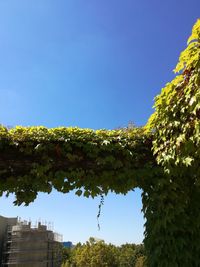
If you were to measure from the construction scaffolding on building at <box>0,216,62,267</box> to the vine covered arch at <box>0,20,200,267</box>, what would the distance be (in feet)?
150

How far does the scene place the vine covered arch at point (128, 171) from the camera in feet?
19.9

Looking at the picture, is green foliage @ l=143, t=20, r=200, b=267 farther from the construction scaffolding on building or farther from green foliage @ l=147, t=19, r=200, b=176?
the construction scaffolding on building

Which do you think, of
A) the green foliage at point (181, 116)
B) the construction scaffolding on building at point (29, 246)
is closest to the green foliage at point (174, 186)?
the green foliage at point (181, 116)

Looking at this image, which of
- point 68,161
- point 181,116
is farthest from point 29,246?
point 181,116

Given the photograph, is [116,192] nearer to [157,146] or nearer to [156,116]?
[157,146]

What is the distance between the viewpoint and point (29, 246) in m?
49.7

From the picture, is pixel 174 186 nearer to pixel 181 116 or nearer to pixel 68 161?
pixel 181 116

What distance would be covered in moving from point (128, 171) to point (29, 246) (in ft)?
156

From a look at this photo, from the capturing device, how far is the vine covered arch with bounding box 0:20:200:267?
6.07 m

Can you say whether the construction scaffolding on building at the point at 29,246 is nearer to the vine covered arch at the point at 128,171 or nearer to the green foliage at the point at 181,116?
the vine covered arch at the point at 128,171

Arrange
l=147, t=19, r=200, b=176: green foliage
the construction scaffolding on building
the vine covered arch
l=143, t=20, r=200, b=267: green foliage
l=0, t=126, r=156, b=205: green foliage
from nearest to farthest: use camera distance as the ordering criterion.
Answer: l=147, t=19, r=200, b=176: green foliage, l=143, t=20, r=200, b=267: green foliage, the vine covered arch, l=0, t=126, r=156, b=205: green foliage, the construction scaffolding on building

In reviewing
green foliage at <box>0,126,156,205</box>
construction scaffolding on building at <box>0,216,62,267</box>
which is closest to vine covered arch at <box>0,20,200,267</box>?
green foliage at <box>0,126,156,205</box>

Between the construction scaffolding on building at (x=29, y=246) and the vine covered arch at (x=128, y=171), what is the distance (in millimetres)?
45731

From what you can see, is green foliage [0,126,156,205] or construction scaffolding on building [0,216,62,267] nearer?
green foliage [0,126,156,205]
